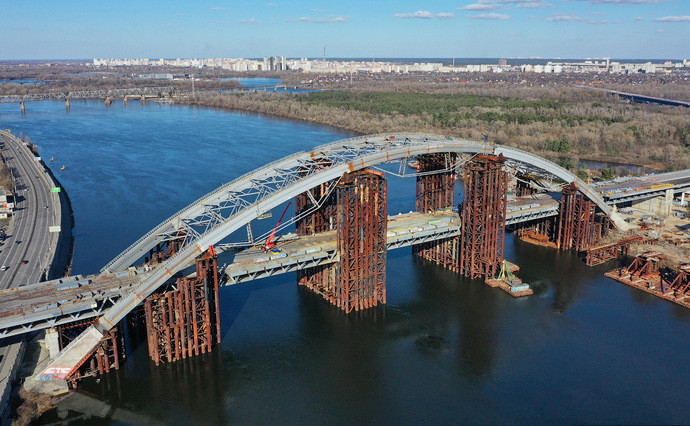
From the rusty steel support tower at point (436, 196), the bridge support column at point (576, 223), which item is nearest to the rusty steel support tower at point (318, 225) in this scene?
the rusty steel support tower at point (436, 196)

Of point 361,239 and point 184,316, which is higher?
point 361,239

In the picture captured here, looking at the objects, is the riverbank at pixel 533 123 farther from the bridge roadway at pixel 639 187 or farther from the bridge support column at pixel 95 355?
the bridge support column at pixel 95 355

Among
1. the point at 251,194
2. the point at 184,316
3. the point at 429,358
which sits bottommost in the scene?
the point at 429,358

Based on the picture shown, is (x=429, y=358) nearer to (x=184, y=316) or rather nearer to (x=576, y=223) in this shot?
(x=184, y=316)

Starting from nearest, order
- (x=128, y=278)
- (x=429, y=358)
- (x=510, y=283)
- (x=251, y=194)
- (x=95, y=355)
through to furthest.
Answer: (x=95, y=355) < (x=128, y=278) < (x=429, y=358) < (x=251, y=194) < (x=510, y=283)

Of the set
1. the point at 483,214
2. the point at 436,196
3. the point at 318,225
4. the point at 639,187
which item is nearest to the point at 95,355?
the point at 318,225

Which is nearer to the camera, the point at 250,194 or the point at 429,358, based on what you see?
the point at 429,358

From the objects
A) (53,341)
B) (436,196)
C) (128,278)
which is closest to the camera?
(53,341)
